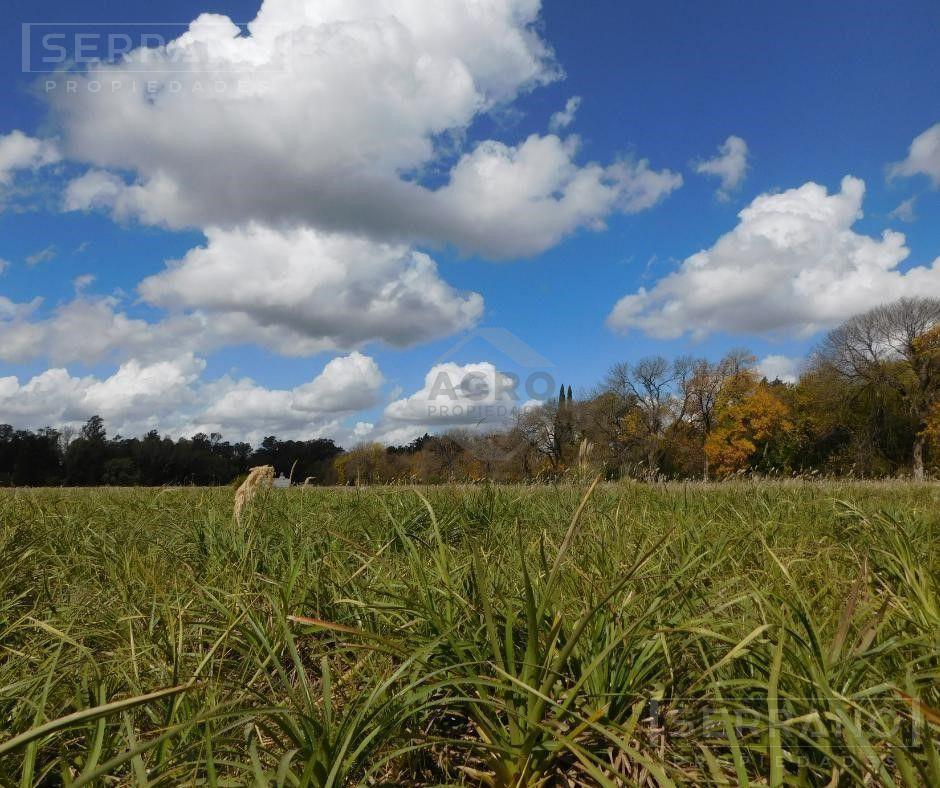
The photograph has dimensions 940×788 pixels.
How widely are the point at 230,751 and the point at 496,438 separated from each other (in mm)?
56440

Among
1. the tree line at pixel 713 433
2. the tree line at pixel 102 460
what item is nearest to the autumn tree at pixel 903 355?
the tree line at pixel 713 433

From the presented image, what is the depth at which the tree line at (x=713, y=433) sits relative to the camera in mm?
43250

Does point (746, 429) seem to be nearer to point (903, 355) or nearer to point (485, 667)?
point (903, 355)

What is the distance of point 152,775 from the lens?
1661mm

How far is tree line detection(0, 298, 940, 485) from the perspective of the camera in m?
43.2

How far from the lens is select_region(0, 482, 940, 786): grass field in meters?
1.62

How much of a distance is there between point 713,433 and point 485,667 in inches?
2202

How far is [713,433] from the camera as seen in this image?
175ft

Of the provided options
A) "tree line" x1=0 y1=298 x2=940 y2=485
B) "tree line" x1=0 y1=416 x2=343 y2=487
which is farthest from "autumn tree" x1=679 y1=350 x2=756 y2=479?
"tree line" x1=0 y1=416 x2=343 y2=487

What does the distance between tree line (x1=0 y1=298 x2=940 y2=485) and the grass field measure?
3797cm

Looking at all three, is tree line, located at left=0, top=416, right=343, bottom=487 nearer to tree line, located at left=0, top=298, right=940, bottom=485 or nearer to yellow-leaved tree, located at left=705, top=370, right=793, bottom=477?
tree line, located at left=0, top=298, right=940, bottom=485

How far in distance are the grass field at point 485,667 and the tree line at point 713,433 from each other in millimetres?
37969

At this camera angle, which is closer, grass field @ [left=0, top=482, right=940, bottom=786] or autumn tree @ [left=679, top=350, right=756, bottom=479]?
grass field @ [left=0, top=482, right=940, bottom=786]

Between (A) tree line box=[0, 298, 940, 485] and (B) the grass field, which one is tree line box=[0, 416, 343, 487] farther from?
(B) the grass field
